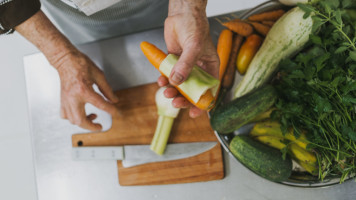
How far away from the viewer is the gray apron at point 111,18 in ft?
3.31

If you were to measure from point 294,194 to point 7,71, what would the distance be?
172cm

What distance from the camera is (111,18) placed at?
1.07 meters

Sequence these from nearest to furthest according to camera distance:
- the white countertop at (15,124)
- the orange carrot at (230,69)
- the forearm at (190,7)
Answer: the forearm at (190,7), the orange carrot at (230,69), the white countertop at (15,124)

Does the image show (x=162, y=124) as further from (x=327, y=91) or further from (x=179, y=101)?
(x=327, y=91)

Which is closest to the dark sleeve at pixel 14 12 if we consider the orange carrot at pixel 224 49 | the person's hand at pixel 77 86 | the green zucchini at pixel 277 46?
the person's hand at pixel 77 86

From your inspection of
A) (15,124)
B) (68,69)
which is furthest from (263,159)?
(15,124)

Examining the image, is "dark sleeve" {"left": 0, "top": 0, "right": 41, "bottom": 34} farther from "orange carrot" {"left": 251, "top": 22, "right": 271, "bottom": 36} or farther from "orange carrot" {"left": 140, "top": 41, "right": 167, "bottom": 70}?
"orange carrot" {"left": 251, "top": 22, "right": 271, "bottom": 36}

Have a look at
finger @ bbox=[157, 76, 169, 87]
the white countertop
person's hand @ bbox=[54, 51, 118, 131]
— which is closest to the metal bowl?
finger @ bbox=[157, 76, 169, 87]

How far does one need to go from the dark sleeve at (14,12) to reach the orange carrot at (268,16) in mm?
777

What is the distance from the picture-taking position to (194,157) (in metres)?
1.10

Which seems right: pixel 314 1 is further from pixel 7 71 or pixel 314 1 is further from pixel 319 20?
pixel 7 71

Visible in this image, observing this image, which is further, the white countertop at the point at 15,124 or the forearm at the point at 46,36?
the white countertop at the point at 15,124

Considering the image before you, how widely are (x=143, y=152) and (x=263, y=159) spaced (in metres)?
0.48

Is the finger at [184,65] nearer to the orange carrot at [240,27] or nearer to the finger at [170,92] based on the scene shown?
the finger at [170,92]
